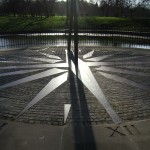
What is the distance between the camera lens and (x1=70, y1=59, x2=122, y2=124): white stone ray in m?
6.67

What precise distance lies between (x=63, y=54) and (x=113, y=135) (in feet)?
30.2

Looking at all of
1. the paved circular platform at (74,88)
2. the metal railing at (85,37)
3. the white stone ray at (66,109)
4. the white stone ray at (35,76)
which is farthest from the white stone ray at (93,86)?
the metal railing at (85,37)

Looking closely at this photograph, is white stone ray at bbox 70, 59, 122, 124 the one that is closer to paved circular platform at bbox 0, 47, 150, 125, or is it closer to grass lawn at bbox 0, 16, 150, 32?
paved circular platform at bbox 0, 47, 150, 125

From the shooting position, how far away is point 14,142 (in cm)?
535

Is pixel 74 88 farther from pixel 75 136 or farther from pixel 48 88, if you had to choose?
pixel 75 136

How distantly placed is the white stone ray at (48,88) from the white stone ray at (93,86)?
2.22ft

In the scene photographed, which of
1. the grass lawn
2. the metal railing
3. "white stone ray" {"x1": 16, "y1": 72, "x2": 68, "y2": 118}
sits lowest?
"white stone ray" {"x1": 16, "y1": 72, "x2": 68, "y2": 118}

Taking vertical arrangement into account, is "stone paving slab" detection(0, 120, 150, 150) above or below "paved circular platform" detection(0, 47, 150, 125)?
below

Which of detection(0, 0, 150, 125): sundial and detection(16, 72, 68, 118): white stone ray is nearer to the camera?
detection(0, 0, 150, 125): sundial

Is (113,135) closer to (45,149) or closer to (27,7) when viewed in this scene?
(45,149)

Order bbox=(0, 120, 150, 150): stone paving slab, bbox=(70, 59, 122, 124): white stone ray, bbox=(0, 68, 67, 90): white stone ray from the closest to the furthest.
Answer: bbox=(0, 120, 150, 150): stone paving slab → bbox=(70, 59, 122, 124): white stone ray → bbox=(0, 68, 67, 90): white stone ray

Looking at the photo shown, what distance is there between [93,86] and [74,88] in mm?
661

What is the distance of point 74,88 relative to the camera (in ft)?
28.6

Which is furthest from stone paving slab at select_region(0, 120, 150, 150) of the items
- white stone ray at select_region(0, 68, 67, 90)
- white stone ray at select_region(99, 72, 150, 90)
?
white stone ray at select_region(0, 68, 67, 90)
